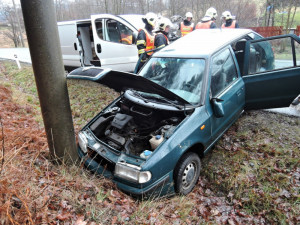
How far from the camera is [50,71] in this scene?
236cm

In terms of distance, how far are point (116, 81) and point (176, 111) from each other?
0.90m

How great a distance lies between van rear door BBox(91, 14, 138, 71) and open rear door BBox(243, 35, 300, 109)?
387cm

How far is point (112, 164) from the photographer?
2717 millimetres

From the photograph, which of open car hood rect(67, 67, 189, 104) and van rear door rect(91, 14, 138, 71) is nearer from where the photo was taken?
open car hood rect(67, 67, 189, 104)

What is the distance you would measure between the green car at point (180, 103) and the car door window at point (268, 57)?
0.7 inches

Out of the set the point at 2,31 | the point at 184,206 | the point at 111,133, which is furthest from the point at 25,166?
the point at 2,31

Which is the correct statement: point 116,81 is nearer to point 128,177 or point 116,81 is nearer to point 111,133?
point 111,133

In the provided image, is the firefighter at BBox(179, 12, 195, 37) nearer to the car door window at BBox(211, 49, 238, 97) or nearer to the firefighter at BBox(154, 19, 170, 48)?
the firefighter at BBox(154, 19, 170, 48)

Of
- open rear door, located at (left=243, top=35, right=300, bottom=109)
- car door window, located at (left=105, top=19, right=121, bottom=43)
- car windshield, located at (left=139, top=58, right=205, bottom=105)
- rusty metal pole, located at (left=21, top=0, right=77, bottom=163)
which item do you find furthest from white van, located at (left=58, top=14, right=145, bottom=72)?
rusty metal pole, located at (left=21, top=0, right=77, bottom=163)

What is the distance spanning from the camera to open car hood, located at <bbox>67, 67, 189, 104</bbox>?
8.27ft

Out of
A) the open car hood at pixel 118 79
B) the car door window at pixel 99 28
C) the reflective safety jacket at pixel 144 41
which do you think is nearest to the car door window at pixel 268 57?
the open car hood at pixel 118 79

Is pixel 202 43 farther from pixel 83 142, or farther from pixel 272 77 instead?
pixel 83 142

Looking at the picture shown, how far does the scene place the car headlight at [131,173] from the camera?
2.43 m

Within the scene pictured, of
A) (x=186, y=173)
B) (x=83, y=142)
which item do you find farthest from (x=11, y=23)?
(x=186, y=173)
